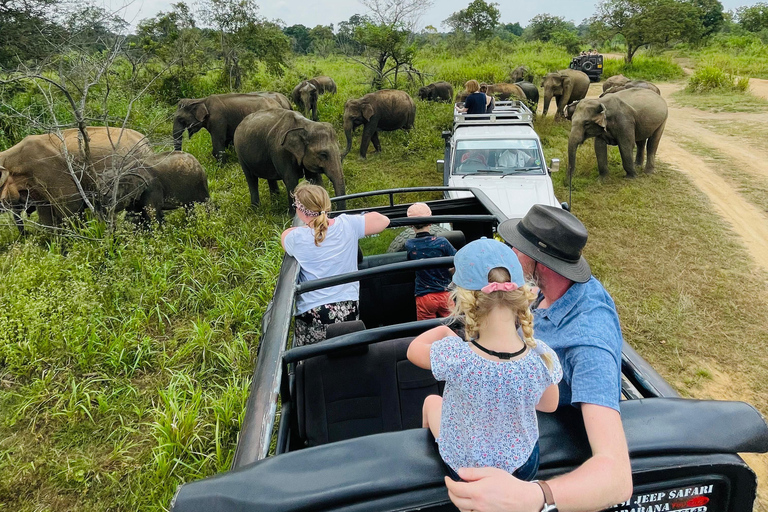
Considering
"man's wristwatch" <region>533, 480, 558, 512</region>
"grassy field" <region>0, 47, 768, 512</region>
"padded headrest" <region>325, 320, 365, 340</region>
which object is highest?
"man's wristwatch" <region>533, 480, 558, 512</region>

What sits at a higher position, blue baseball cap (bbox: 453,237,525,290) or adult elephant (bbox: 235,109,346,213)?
blue baseball cap (bbox: 453,237,525,290)

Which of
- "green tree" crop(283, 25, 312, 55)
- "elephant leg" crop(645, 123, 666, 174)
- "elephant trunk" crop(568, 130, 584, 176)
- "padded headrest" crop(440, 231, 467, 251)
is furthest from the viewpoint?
"green tree" crop(283, 25, 312, 55)

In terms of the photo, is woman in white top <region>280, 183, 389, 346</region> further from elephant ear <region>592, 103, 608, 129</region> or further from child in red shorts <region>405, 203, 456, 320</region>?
elephant ear <region>592, 103, 608, 129</region>

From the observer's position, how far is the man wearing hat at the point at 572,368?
1.18m

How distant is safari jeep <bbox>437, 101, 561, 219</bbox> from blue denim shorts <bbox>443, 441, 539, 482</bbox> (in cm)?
504

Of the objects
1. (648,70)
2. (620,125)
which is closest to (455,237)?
(620,125)

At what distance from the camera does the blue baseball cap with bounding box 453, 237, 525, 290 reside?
1.38 meters

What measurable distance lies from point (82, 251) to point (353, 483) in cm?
572

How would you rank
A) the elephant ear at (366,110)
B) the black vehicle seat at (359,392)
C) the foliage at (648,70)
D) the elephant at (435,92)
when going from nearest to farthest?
the black vehicle seat at (359,392) → the elephant ear at (366,110) → the elephant at (435,92) → the foliage at (648,70)

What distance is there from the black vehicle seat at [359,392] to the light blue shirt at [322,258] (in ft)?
2.37

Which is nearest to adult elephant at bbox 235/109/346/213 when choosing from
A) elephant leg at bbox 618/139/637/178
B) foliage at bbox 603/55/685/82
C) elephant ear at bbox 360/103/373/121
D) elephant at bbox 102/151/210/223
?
elephant at bbox 102/151/210/223

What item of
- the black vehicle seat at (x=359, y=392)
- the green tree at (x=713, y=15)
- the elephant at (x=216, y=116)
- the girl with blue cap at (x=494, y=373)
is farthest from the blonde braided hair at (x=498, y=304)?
the green tree at (x=713, y=15)

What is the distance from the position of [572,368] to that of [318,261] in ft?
6.01

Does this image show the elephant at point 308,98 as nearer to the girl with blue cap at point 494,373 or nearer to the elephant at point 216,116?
the elephant at point 216,116
